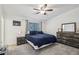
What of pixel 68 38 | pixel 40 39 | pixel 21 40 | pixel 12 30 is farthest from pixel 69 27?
pixel 12 30

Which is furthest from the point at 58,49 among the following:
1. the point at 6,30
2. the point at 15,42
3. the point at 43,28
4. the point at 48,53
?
the point at 6,30

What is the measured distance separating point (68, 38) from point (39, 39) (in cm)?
58

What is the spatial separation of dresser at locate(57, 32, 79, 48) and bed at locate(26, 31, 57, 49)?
0.12 metres

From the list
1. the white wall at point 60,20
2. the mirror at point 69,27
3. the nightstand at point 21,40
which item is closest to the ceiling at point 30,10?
the white wall at point 60,20

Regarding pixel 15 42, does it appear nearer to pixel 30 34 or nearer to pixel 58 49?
pixel 30 34

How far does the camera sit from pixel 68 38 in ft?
5.20

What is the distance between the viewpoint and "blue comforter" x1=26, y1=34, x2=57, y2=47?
1552 millimetres

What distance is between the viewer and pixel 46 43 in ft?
5.17

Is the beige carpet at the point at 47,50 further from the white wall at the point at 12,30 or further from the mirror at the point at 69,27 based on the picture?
the mirror at the point at 69,27

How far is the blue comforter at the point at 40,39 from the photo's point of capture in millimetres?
1552

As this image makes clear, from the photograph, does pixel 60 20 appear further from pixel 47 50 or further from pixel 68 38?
pixel 47 50

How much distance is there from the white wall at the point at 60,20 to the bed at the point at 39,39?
0.12 m
